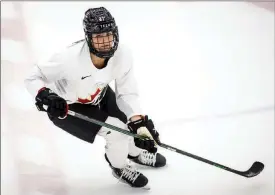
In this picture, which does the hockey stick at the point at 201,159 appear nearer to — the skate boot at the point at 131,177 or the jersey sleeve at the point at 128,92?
the jersey sleeve at the point at 128,92

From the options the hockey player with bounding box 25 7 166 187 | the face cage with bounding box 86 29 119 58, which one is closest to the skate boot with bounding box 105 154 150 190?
the hockey player with bounding box 25 7 166 187

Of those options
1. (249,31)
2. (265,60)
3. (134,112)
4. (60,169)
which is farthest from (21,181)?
(249,31)

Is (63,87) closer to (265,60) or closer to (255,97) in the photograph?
(255,97)

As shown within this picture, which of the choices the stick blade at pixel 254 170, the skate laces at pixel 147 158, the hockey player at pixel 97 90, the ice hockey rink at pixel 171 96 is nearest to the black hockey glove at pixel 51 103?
the hockey player at pixel 97 90

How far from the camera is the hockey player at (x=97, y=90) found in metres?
2.04

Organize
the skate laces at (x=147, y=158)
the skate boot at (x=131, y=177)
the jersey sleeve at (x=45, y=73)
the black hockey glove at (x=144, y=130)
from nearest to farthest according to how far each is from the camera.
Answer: the jersey sleeve at (x=45, y=73)
the black hockey glove at (x=144, y=130)
the skate boot at (x=131, y=177)
the skate laces at (x=147, y=158)

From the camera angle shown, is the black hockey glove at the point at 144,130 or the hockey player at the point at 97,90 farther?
the black hockey glove at the point at 144,130

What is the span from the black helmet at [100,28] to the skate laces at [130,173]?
649mm

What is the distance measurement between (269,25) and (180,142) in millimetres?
1841

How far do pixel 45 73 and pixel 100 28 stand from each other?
12.8 inches

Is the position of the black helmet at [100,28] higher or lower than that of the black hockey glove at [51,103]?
higher

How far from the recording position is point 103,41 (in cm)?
203

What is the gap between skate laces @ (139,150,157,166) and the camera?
2594 mm

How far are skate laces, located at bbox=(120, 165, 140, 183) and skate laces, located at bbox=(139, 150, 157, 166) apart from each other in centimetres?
15
